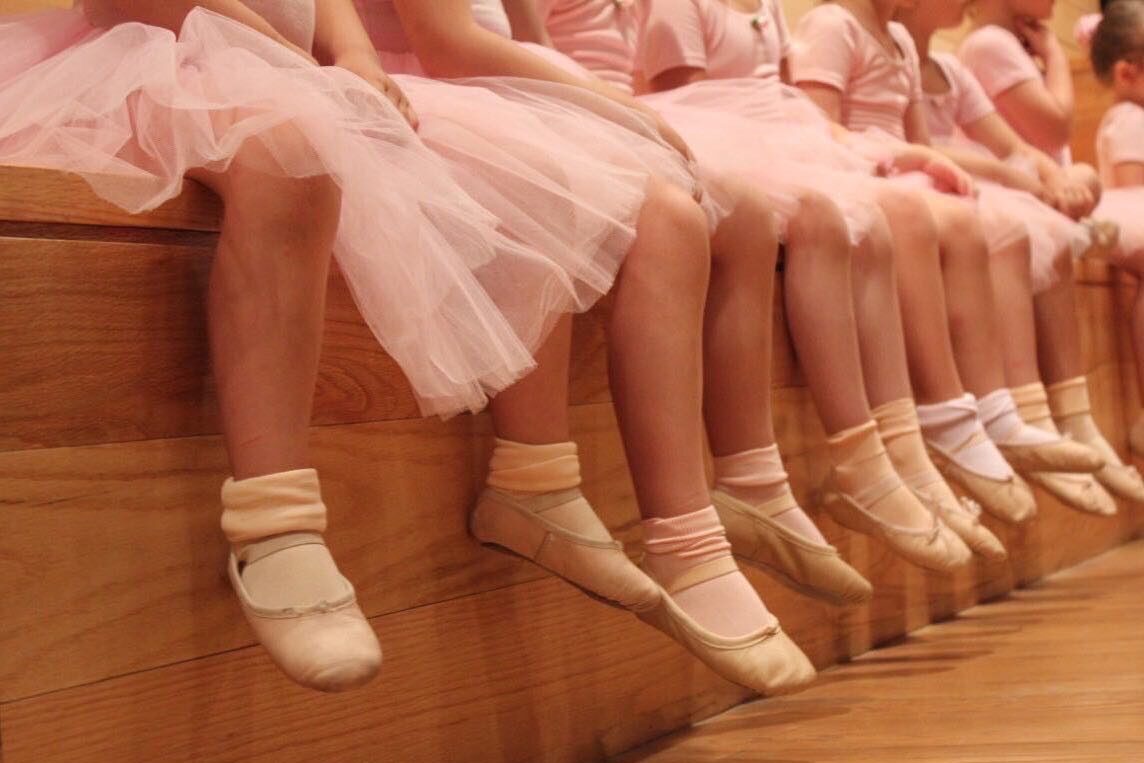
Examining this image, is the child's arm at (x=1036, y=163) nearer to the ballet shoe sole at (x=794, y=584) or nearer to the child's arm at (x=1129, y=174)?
the child's arm at (x=1129, y=174)

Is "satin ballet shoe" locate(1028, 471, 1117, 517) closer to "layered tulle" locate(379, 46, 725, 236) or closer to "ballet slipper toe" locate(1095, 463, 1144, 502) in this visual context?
"ballet slipper toe" locate(1095, 463, 1144, 502)

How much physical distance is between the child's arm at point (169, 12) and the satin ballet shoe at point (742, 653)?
509mm

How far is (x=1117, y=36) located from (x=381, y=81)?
252 cm

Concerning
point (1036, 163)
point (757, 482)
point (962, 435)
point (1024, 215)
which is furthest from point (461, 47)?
point (1036, 163)

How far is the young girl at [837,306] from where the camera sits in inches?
63.6

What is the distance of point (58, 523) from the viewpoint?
0.91 meters

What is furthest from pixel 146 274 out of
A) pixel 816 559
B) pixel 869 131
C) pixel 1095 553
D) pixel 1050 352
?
pixel 1095 553

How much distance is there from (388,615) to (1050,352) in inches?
58.4

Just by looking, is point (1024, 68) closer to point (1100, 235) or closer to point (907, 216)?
point (1100, 235)

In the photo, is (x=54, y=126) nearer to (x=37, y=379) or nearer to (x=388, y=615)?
(x=37, y=379)

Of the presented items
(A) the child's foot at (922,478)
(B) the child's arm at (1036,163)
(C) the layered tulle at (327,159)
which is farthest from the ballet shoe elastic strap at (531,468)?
(B) the child's arm at (1036,163)

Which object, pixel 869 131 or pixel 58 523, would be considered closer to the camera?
pixel 58 523

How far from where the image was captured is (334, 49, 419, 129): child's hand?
45.2 inches

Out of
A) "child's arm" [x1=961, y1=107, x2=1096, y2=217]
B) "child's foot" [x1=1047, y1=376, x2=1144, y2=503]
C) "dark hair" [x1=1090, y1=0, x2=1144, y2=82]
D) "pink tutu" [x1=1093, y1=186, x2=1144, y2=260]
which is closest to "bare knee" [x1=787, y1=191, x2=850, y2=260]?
"child's foot" [x1=1047, y1=376, x2=1144, y2=503]
